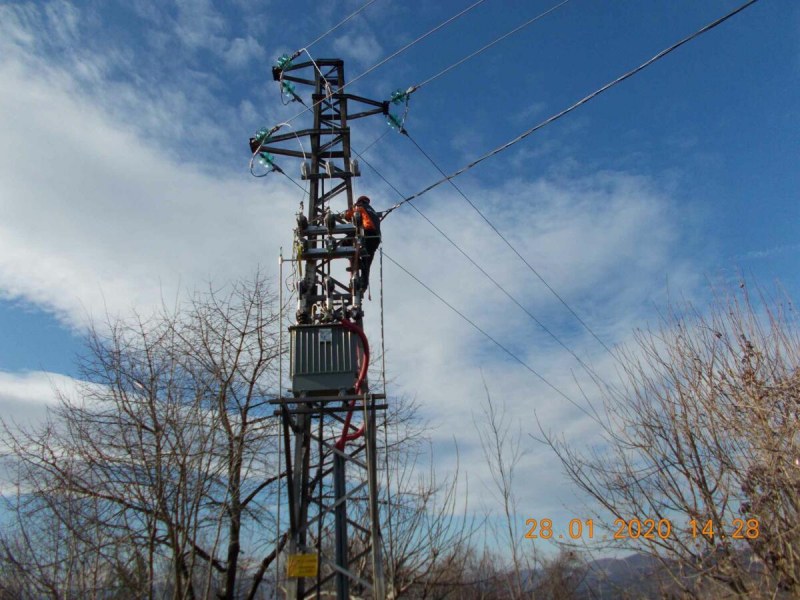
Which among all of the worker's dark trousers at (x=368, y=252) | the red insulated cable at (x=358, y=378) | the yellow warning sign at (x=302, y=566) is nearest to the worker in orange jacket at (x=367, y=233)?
the worker's dark trousers at (x=368, y=252)

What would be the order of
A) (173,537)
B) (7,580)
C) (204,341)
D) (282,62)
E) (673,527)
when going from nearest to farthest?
(673,527) < (173,537) < (282,62) < (7,580) < (204,341)

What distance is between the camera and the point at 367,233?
8.18m

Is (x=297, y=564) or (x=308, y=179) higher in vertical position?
(x=308, y=179)

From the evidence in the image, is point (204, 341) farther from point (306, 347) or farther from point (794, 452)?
point (794, 452)

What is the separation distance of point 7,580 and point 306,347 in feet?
26.7

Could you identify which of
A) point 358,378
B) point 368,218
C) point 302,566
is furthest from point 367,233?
point 302,566

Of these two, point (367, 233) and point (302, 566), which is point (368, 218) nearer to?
point (367, 233)

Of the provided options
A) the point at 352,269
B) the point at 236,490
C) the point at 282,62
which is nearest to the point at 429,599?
the point at 236,490

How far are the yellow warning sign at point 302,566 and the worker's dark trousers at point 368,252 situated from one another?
3.42 meters

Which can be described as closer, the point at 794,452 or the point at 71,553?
the point at 794,452

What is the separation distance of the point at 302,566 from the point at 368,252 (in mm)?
3915

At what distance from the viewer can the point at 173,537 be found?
310 inches

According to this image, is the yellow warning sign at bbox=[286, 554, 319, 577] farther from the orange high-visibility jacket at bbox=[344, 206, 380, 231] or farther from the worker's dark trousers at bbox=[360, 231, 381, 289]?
the orange high-visibility jacket at bbox=[344, 206, 380, 231]

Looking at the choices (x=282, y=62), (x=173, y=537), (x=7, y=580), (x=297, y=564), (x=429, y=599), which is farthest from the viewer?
(x=429, y=599)
